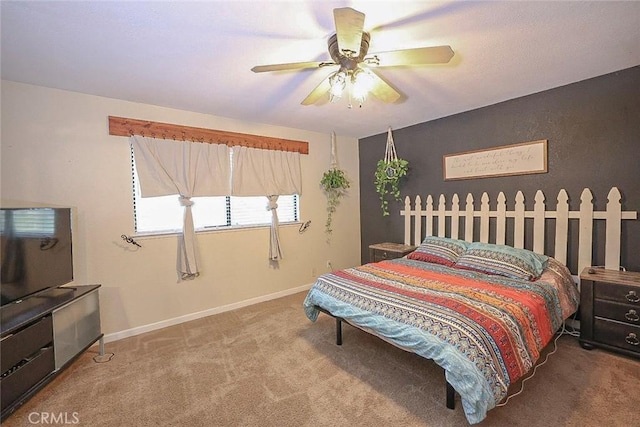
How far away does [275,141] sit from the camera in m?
3.74

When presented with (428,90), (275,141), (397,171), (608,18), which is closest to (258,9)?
(428,90)

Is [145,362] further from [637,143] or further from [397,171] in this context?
[637,143]

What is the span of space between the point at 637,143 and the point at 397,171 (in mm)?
2158

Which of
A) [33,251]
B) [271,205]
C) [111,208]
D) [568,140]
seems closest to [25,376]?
[33,251]

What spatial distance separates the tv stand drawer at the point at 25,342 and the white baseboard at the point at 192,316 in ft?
2.86

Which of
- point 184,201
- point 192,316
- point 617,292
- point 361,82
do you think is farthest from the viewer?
point 192,316

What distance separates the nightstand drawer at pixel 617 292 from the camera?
2119 millimetres

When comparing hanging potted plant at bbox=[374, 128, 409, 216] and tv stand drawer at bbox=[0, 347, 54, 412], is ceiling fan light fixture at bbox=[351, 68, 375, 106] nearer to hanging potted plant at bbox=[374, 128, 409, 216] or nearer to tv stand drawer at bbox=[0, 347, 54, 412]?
hanging potted plant at bbox=[374, 128, 409, 216]

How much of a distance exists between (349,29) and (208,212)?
8.55 ft

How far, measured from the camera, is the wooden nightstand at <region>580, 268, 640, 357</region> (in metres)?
2.13

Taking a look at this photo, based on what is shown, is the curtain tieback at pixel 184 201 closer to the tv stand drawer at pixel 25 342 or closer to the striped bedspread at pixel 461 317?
the tv stand drawer at pixel 25 342

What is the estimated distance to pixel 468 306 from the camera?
183 centimetres

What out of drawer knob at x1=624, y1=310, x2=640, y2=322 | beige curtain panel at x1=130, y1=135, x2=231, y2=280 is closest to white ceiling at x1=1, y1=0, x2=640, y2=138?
beige curtain panel at x1=130, y1=135, x2=231, y2=280

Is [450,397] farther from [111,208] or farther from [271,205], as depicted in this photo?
[111,208]
